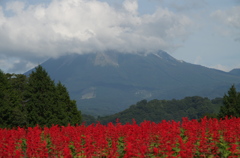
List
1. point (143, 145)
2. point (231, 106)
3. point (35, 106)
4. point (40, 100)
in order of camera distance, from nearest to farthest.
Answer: point (143, 145)
point (35, 106)
point (40, 100)
point (231, 106)

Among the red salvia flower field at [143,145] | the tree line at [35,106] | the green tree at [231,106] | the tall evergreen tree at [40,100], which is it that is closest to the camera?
the red salvia flower field at [143,145]

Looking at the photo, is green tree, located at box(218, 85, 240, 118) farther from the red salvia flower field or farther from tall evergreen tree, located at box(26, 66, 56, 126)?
the red salvia flower field

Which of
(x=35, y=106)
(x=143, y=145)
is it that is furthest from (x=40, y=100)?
(x=143, y=145)

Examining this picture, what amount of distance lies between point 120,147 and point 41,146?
2647mm

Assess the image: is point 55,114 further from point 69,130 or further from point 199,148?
point 199,148

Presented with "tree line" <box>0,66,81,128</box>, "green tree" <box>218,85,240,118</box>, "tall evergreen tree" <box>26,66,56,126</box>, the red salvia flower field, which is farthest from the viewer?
"green tree" <box>218,85,240,118</box>

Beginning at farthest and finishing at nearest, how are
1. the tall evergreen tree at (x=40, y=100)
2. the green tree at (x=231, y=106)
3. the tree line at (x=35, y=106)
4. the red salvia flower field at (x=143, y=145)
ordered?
the green tree at (x=231, y=106) → the tall evergreen tree at (x=40, y=100) → the tree line at (x=35, y=106) → the red salvia flower field at (x=143, y=145)

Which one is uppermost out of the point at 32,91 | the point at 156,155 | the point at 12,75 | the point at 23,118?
the point at 12,75

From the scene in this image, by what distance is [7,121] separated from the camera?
1619 inches

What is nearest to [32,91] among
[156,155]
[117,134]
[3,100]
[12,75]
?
[3,100]

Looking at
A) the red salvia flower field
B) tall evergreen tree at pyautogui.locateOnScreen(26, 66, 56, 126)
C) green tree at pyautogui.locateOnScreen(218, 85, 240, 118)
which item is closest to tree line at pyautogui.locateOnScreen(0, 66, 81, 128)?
tall evergreen tree at pyautogui.locateOnScreen(26, 66, 56, 126)

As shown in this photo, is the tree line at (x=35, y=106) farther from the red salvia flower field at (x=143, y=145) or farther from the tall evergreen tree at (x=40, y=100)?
the red salvia flower field at (x=143, y=145)

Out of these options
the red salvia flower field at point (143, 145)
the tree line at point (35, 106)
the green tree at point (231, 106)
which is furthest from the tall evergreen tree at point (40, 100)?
the green tree at point (231, 106)

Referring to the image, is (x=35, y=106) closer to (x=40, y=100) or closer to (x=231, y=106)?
(x=40, y=100)
